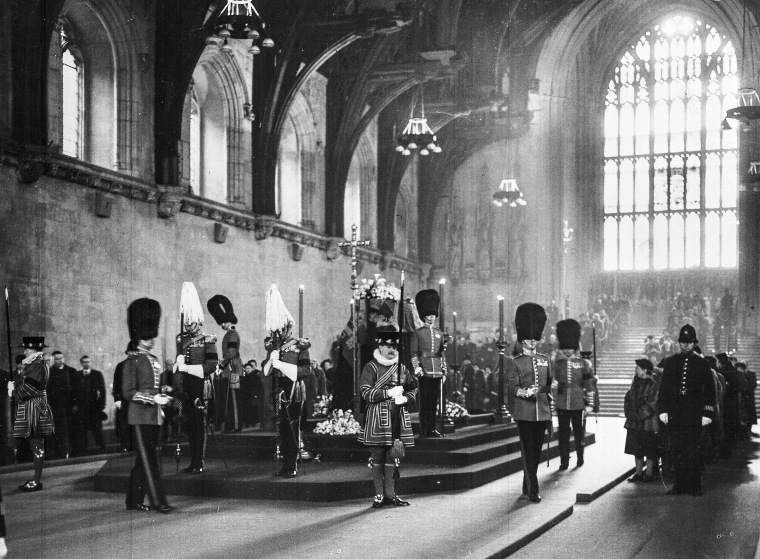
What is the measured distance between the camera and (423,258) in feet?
108

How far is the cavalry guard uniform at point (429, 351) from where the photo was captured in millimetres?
12633

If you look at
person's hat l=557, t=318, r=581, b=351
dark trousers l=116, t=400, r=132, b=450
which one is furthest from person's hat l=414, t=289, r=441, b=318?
dark trousers l=116, t=400, r=132, b=450

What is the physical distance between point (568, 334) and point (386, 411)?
4592mm

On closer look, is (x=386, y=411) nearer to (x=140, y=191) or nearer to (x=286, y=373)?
(x=286, y=373)

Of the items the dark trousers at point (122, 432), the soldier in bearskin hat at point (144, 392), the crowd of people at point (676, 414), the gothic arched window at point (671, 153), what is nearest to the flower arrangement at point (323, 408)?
the dark trousers at point (122, 432)

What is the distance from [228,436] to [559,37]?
24103 mm

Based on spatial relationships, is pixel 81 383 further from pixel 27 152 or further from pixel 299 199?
pixel 299 199

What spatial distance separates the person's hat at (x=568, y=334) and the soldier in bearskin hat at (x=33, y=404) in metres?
6.46

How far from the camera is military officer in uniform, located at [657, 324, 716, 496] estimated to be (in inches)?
444

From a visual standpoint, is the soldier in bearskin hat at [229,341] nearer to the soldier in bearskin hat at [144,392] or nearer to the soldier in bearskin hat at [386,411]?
the soldier in bearskin hat at [144,392]

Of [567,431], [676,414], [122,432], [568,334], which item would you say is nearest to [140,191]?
[122,432]

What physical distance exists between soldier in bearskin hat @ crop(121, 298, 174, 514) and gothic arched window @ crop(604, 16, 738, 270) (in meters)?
32.5

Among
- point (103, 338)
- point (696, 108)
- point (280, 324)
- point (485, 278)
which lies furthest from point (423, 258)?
point (280, 324)

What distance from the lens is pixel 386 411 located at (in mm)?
9867
